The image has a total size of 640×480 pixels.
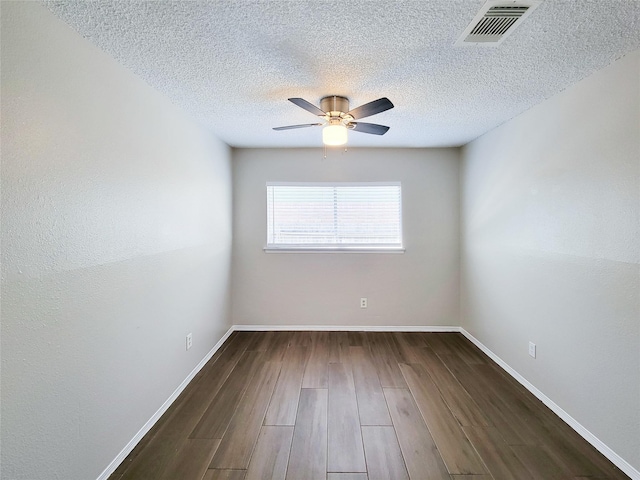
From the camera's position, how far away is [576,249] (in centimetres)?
191

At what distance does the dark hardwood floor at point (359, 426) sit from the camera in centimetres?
158

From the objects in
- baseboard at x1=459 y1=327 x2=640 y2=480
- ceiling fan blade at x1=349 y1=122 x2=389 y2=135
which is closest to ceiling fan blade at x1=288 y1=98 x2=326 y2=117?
ceiling fan blade at x1=349 y1=122 x2=389 y2=135

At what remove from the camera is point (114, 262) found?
1596 millimetres

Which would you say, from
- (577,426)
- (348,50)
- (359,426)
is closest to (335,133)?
(348,50)

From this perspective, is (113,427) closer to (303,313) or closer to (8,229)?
(8,229)

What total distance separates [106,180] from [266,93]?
1195mm

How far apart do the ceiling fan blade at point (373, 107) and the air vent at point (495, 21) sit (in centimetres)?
46

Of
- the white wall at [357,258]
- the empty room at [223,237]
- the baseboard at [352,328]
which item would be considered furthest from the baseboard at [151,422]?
the white wall at [357,258]

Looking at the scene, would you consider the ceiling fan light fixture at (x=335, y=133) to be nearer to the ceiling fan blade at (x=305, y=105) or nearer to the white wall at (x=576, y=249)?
the ceiling fan blade at (x=305, y=105)

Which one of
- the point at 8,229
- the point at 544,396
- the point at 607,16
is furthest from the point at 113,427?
the point at 607,16

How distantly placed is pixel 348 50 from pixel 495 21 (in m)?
0.70

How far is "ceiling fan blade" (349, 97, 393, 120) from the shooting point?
5.78 feet

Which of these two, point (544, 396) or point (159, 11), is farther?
point (544, 396)

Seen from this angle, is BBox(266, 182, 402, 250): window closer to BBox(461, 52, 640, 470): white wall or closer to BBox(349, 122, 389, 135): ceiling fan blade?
BBox(461, 52, 640, 470): white wall
